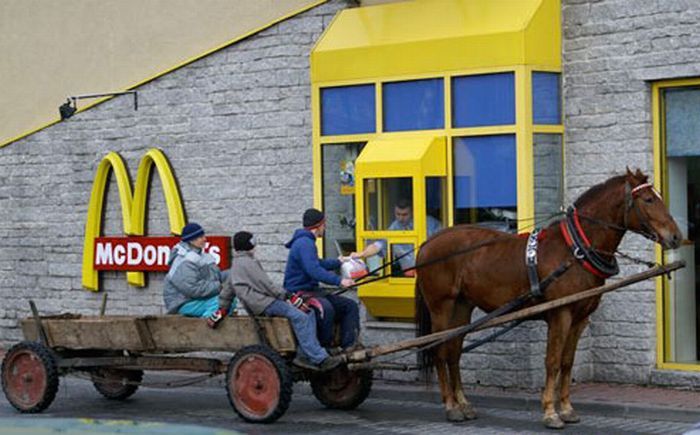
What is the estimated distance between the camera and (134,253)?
1673 cm

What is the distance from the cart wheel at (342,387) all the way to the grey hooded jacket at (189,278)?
127cm

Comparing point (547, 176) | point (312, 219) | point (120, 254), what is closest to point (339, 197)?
point (547, 176)

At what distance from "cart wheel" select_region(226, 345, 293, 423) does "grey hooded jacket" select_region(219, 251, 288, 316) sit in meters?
0.41

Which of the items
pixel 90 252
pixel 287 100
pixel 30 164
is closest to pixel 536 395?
pixel 287 100

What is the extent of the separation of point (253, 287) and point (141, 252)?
5.19 m

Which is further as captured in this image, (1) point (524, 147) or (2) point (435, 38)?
(2) point (435, 38)

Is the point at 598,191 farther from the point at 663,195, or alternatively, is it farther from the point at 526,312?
the point at 663,195

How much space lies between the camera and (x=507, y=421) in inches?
455

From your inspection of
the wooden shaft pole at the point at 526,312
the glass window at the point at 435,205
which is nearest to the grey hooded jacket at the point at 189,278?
the wooden shaft pole at the point at 526,312

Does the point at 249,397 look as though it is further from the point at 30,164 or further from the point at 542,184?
the point at 30,164

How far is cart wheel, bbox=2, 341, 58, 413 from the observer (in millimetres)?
12453

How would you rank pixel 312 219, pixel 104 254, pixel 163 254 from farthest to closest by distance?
pixel 104 254
pixel 163 254
pixel 312 219

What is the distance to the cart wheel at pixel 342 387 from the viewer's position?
40.2 feet

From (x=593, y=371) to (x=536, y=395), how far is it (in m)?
0.80
